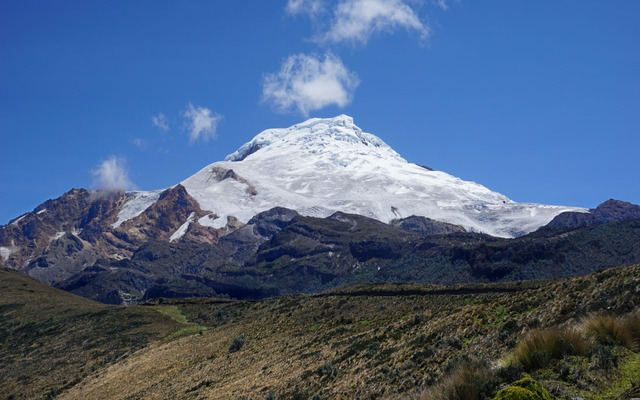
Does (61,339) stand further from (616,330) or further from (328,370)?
(616,330)

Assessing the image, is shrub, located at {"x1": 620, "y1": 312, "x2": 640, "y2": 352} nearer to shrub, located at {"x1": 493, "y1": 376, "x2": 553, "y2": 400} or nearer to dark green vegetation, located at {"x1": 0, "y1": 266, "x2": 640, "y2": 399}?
dark green vegetation, located at {"x1": 0, "y1": 266, "x2": 640, "y2": 399}

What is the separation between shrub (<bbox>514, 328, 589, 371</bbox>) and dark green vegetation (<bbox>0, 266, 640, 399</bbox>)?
41 millimetres

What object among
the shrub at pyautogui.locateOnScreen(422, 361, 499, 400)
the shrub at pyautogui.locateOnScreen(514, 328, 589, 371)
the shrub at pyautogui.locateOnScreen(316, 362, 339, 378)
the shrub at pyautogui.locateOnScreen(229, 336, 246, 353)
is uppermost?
the shrub at pyautogui.locateOnScreen(229, 336, 246, 353)

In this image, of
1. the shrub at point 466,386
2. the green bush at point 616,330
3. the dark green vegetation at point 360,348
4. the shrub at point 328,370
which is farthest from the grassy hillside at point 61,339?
the green bush at point 616,330

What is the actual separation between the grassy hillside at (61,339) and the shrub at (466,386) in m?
49.7

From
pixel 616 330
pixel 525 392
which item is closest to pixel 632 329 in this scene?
pixel 616 330

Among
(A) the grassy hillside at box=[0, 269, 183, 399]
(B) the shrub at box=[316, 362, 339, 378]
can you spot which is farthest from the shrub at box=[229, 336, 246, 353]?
(B) the shrub at box=[316, 362, 339, 378]

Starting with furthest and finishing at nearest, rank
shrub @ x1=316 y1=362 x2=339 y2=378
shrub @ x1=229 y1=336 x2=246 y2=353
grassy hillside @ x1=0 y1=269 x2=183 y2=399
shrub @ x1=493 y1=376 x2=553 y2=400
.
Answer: grassy hillside @ x1=0 y1=269 x2=183 y2=399
shrub @ x1=229 y1=336 x2=246 y2=353
shrub @ x1=316 y1=362 x2=339 y2=378
shrub @ x1=493 y1=376 x2=553 y2=400

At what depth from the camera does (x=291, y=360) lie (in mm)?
37875

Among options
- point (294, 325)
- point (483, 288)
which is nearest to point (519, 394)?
point (294, 325)

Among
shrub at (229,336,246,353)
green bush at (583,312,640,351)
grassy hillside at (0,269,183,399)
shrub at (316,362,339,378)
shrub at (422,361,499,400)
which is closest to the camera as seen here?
shrub at (422,361,499,400)

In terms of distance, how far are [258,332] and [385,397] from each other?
36.0 m

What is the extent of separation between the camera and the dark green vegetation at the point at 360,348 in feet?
52.2

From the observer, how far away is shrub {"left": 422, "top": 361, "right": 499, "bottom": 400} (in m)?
14.9
